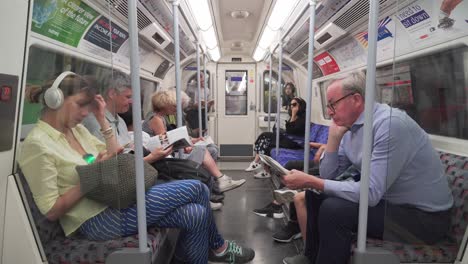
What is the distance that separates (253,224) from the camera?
140 inches

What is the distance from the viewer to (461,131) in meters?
2.11

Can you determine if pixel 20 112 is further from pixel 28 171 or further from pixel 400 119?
pixel 400 119

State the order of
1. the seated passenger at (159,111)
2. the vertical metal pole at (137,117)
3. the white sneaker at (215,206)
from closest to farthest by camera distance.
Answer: the vertical metal pole at (137,117) < the seated passenger at (159,111) < the white sneaker at (215,206)

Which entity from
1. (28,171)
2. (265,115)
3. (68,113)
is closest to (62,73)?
(68,113)

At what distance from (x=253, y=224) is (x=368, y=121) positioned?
225 centimetres

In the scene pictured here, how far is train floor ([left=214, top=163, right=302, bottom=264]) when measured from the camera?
2.85 metres

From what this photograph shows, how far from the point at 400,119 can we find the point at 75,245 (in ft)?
6.48

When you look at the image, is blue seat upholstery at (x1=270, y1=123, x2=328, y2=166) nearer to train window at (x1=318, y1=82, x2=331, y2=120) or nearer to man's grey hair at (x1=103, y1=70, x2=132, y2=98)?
train window at (x1=318, y1=82, x2=331, y2=120)

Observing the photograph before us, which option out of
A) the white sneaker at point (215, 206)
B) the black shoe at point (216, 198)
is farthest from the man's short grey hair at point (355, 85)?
the black shoe at point (216, 198)

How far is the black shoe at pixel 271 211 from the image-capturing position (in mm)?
3791

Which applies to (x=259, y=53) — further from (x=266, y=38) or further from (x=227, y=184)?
(x=227, y=184)

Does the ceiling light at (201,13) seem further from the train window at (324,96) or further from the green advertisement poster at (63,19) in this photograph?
the train window at (324,96)

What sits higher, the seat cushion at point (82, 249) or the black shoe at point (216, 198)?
the seat cushion at point (82, 249)

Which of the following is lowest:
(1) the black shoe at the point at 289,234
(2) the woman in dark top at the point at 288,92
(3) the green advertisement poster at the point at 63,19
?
(1) the black shoe at the point at 289,234
